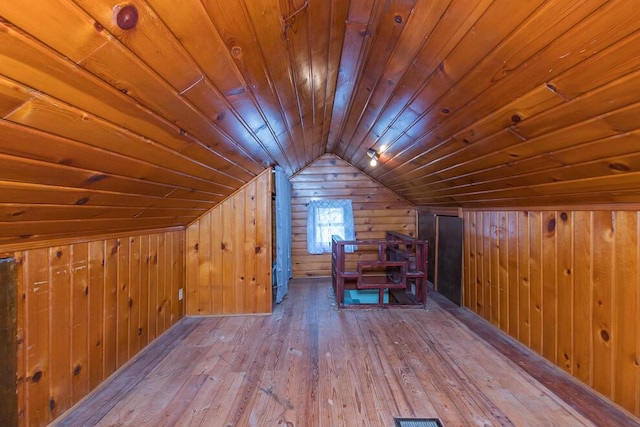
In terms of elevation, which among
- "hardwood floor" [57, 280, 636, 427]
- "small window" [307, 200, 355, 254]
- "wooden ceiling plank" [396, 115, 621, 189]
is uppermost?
"wooden ceiling plank" [396, 115, 621, 189]

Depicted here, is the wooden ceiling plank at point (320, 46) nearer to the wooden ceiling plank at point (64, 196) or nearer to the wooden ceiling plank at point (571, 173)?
the wooden ceiling plank at point (64, 196)

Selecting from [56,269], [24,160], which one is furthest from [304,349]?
[24,160]

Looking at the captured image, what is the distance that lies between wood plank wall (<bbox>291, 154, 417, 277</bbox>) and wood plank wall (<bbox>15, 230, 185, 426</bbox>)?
7.94 feet

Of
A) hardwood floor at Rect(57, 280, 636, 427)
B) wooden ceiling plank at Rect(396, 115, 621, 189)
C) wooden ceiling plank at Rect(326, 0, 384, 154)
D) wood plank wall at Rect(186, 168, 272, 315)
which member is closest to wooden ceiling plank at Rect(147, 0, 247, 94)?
wooden ceiling plank at Rect(326, 0, 384, 154)

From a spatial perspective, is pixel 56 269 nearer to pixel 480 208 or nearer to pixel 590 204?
pixel 590 204

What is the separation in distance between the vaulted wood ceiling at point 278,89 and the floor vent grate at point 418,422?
4.88 feet

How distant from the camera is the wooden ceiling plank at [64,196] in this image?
1.04 meters

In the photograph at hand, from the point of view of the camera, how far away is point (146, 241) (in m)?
2.46

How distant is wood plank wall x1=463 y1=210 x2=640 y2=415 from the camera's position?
5.42 feet

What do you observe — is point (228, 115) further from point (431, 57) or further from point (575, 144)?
point (575, 144)

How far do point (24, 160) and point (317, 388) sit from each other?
182cm

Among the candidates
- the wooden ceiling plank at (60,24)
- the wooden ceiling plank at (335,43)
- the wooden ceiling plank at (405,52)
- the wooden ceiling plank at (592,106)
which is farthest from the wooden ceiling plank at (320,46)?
the wooden ceiling plank at (592,106)

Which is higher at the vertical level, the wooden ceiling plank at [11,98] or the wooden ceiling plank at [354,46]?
the wooden ceiling plank at [354,46]

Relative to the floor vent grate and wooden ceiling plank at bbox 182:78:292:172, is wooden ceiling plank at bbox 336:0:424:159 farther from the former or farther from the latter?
the floor vent grate
